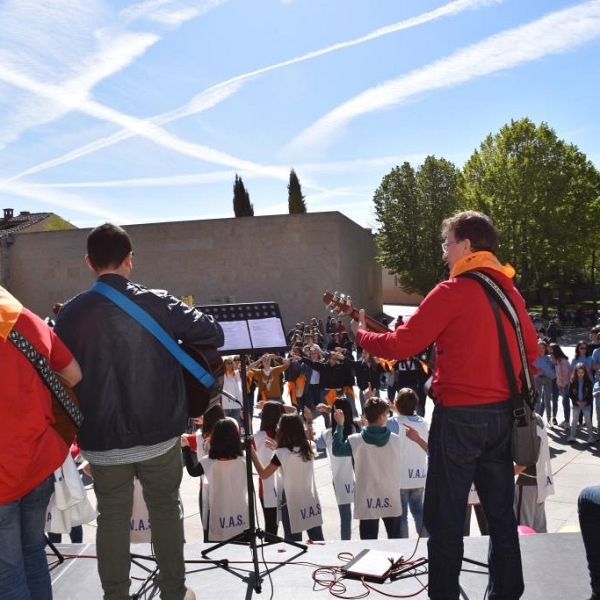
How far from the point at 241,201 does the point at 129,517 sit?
5390cm

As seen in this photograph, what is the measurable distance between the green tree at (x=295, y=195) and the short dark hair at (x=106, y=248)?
5536 centimetres

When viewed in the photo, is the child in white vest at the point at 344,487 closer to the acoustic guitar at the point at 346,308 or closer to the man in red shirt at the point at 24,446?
the acoustic guitar at the point at 346,308

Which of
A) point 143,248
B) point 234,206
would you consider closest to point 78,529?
point 143,248

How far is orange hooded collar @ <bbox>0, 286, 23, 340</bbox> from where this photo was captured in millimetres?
2232

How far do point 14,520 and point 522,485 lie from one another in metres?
4.05

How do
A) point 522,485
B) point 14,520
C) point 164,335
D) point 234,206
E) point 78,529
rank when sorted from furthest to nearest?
point 234,206 → point 78,529 → point 522,485 → point 164,335 → point 14,520

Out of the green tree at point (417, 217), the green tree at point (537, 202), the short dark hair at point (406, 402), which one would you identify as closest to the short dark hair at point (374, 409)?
the short dark hair at point (406, 402)

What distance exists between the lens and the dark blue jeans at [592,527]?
9.05 ft

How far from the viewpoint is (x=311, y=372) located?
12.7 m

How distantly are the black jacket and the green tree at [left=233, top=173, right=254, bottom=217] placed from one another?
2083 inches

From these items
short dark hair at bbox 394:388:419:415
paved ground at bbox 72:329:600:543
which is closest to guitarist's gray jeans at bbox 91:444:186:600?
short dark hair at bbox 394:388:419:415

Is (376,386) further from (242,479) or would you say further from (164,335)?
(164,335)

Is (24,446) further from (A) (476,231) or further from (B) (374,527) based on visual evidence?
(B) (374,527)

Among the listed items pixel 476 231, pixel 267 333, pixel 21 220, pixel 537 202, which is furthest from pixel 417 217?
pixel 476 231
